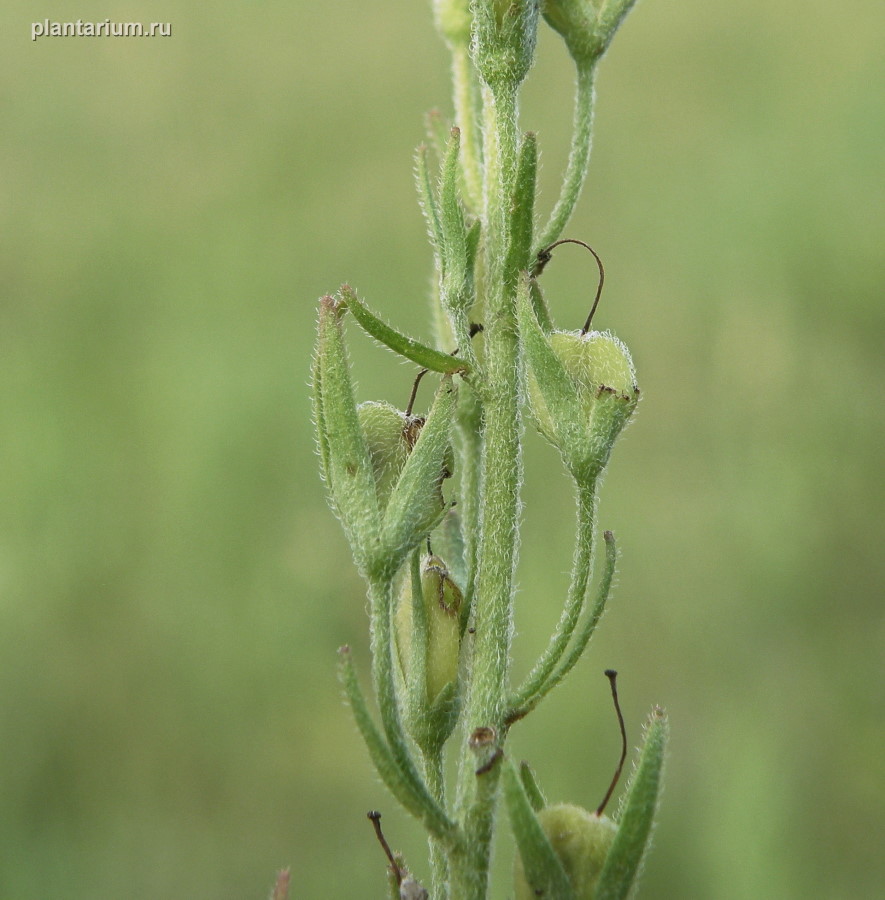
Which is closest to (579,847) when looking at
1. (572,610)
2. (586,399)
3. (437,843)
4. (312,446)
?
(437,843)

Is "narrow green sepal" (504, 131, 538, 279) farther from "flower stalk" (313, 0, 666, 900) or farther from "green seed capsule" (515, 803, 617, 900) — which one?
"green seed capsule" (515, 803, 617, 900)

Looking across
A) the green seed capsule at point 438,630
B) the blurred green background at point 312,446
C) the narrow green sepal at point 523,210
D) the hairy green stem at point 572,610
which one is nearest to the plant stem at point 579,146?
the narrow green sepal at point 523,210

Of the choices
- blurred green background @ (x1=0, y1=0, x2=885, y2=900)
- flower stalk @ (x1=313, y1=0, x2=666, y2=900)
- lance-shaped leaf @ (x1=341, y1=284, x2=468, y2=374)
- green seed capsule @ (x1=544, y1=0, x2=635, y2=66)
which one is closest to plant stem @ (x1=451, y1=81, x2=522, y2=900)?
flower stalk @ (x1=313, y1=0, x2=666, y2=900)

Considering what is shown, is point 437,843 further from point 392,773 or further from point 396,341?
point 396,341

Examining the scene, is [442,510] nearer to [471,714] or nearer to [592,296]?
[471,714]

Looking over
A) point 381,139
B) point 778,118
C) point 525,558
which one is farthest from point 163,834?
point 778,118

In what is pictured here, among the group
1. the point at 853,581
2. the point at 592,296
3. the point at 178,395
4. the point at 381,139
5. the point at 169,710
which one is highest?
the point at 381,139
